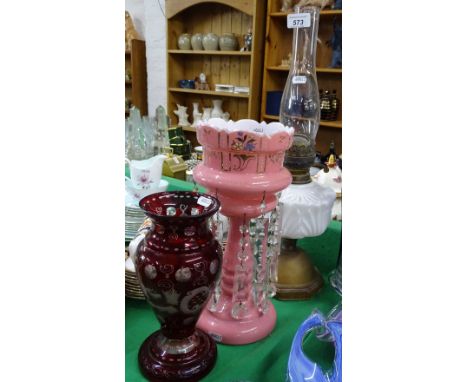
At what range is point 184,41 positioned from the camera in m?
3.60

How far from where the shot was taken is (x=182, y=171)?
169 centimetres

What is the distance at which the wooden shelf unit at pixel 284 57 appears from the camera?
9.76 feet

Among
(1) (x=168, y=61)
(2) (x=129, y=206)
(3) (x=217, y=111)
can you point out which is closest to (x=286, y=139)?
(2) (x=129, y=206)

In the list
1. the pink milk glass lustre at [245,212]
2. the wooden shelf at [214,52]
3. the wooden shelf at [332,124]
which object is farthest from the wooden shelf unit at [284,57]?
the pink milk glass lustre at [245,212]

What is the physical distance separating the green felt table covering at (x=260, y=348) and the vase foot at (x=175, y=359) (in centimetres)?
2

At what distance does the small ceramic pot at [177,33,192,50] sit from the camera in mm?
3592

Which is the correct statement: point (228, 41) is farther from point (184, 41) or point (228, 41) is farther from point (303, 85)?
point (303, 85)

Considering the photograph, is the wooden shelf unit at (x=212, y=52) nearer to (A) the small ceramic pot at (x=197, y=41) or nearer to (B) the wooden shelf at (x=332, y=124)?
(A) the small ceramic pot at (x=197, y=41)

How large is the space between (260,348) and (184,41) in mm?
3274

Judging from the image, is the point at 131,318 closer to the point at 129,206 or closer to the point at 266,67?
the point at 129,206

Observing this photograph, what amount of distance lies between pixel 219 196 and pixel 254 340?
1.02 ft

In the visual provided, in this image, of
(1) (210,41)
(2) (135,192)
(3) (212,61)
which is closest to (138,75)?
(3) (212,61)

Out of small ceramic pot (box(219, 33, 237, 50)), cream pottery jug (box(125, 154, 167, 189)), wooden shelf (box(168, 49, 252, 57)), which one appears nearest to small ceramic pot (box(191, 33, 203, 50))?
wooden shelf (box(168, 49, 252, 57))
